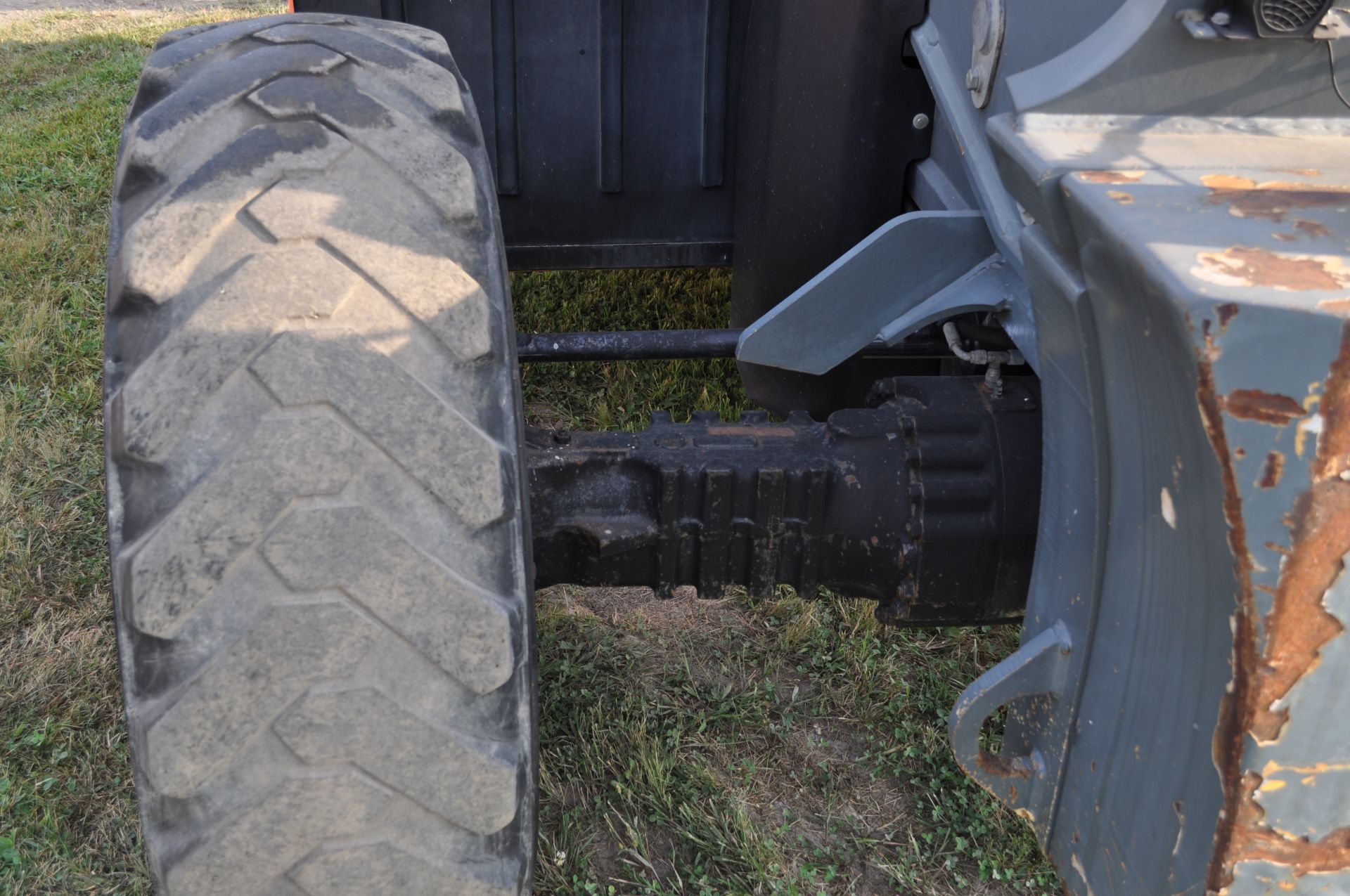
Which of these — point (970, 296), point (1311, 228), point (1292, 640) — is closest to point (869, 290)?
point (970, 296)

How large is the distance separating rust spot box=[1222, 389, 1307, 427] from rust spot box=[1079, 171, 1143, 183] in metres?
0.29

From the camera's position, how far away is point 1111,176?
111 centimetres

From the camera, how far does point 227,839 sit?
1187 millimetres

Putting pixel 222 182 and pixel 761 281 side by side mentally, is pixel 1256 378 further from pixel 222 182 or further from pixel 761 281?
pixel 761 281

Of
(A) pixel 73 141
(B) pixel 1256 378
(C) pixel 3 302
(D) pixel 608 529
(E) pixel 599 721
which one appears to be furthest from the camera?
(A) pixel 73 141

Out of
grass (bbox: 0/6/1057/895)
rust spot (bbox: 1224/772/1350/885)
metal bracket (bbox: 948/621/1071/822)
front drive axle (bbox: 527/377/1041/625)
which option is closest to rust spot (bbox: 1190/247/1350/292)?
rust spot (bbox: 1224/772/1350/885)

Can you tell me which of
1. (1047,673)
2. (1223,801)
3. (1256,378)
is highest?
(1256,378)

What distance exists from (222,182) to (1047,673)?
1049 mm

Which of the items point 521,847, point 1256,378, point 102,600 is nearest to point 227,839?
point 521,847

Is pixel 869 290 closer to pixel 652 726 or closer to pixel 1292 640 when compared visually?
pixel 1292 640

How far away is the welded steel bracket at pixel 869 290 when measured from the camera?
1582mm

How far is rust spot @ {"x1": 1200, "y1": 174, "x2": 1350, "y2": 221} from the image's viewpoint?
3.31 feet

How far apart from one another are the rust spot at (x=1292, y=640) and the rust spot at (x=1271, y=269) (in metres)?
0.05

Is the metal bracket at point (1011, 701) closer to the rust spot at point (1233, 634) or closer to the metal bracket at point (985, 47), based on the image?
the rust spot at point (1233, 634)
